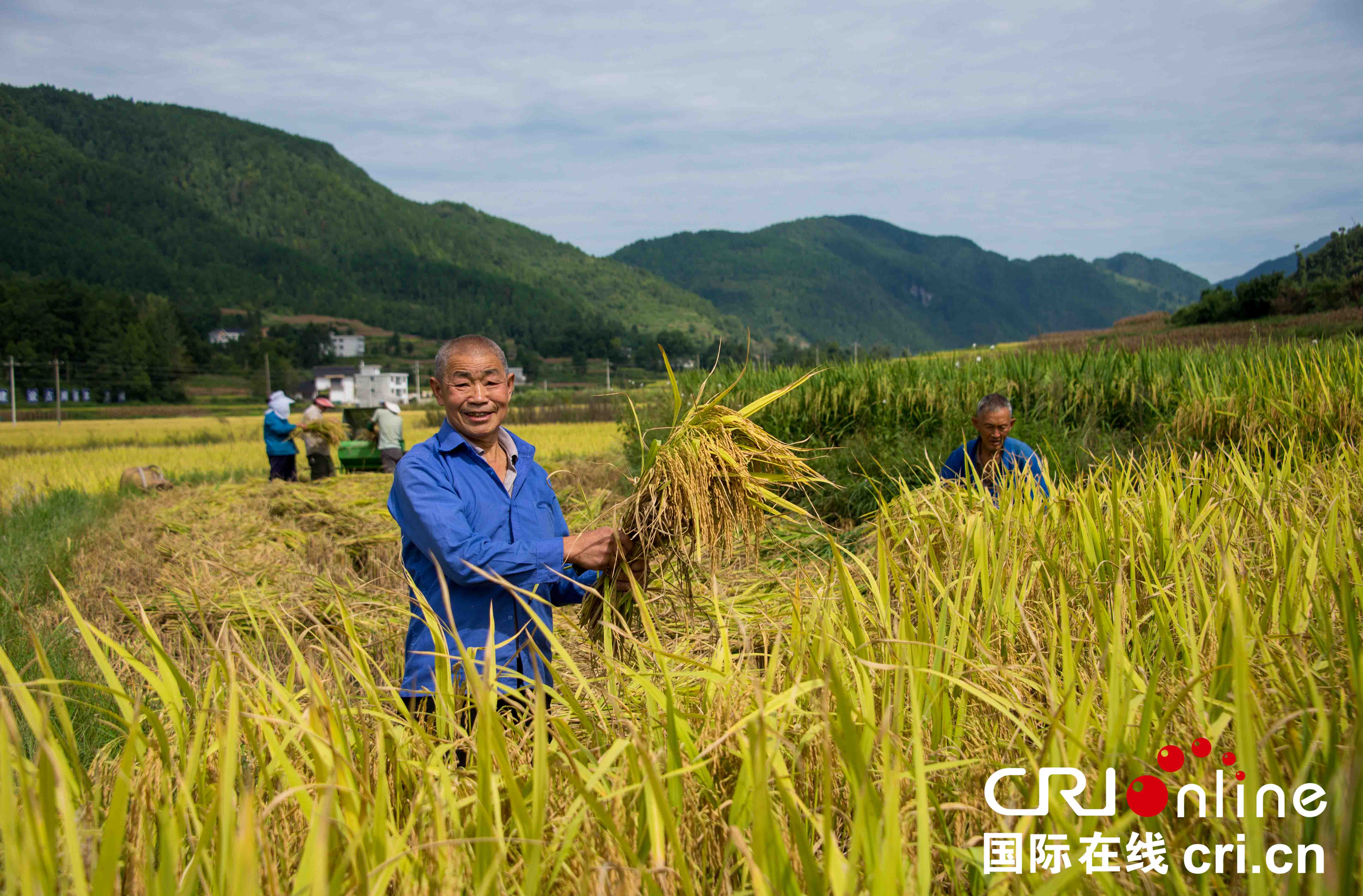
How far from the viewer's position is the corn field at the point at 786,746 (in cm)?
98

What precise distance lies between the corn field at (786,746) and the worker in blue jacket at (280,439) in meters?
8.91

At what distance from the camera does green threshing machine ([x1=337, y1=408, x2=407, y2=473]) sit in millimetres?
11367

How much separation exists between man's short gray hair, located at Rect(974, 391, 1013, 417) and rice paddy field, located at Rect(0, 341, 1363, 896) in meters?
1.79

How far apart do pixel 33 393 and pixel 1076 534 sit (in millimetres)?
65442

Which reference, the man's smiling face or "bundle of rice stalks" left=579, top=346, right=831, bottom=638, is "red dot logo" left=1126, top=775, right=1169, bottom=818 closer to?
"bundle of rice stalks" left=579, top=346, right=831, bottom=638

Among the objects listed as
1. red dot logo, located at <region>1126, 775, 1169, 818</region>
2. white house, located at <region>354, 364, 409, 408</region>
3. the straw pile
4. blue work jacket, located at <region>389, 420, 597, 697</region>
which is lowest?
the straw pile

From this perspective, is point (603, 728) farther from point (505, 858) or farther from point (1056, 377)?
point (1056, 377)

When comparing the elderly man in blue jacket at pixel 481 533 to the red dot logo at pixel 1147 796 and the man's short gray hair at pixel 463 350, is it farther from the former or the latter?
the red dot logo at pixel 1147 796

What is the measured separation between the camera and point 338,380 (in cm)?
7875

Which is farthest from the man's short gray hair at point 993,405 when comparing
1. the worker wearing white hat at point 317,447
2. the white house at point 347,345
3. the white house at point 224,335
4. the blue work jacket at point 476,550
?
the white house at point 347,345

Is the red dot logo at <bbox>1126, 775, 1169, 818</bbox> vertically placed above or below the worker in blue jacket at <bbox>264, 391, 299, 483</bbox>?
below

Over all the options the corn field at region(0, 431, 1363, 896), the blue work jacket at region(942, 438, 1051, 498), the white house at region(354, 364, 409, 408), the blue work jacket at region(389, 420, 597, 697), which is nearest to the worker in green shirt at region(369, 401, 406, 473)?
the blue work jacket at region(942, 438, 1051, 498)

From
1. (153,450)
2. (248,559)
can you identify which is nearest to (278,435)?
(248,559)

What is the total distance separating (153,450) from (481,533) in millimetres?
22072
